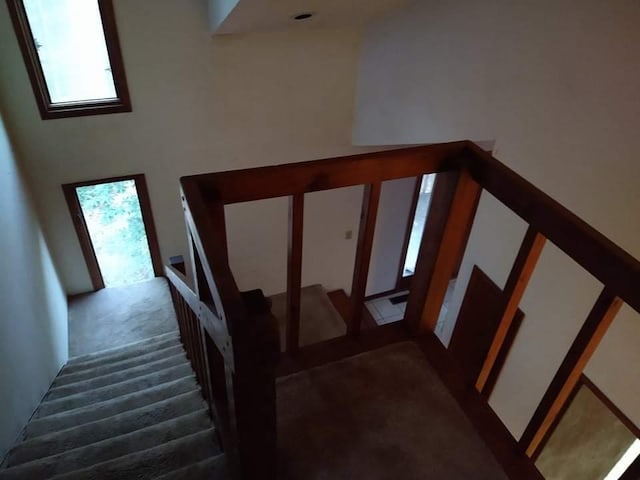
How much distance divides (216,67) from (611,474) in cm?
430

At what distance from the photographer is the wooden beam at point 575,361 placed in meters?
1.00

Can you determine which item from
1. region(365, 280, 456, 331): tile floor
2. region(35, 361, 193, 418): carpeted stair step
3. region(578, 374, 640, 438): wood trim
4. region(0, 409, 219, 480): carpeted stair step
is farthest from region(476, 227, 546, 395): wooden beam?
region(365, 280, 456, 331): tile floor

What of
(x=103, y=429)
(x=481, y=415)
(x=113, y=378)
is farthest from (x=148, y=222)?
(x=481, y=415)

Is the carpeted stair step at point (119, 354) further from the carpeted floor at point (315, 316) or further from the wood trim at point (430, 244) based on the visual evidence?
the wood trim at point (430, 244)

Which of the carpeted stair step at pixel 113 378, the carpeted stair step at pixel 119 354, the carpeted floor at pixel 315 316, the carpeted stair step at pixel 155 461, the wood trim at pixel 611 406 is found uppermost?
the carpeted stair step at pixel 155 461

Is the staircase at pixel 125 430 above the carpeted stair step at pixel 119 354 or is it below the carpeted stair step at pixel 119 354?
above

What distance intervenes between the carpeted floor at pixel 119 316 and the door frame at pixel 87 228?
19cm

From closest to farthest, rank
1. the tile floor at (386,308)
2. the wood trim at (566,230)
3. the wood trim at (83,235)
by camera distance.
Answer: the wood trim at (566,230) → the wood trim at (83,235) → the tile floor at (386,308)

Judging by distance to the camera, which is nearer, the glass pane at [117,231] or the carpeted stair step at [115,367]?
the carpeted stair step at [115,367]

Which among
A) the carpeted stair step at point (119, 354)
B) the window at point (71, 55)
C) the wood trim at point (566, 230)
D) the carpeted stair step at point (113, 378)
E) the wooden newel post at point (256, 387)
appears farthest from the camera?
the carpeted stair step at point (119, 354)

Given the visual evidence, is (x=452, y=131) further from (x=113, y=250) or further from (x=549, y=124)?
(x=113, y=250)

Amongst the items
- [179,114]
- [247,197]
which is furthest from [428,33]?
[247,197]

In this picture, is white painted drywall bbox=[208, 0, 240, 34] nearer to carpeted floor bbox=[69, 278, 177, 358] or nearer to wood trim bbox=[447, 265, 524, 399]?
wood trim bbox=[447, 265, 524, 399]

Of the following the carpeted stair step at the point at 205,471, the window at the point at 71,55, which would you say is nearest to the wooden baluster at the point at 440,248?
the carpeted stair step at the point at 205,471
